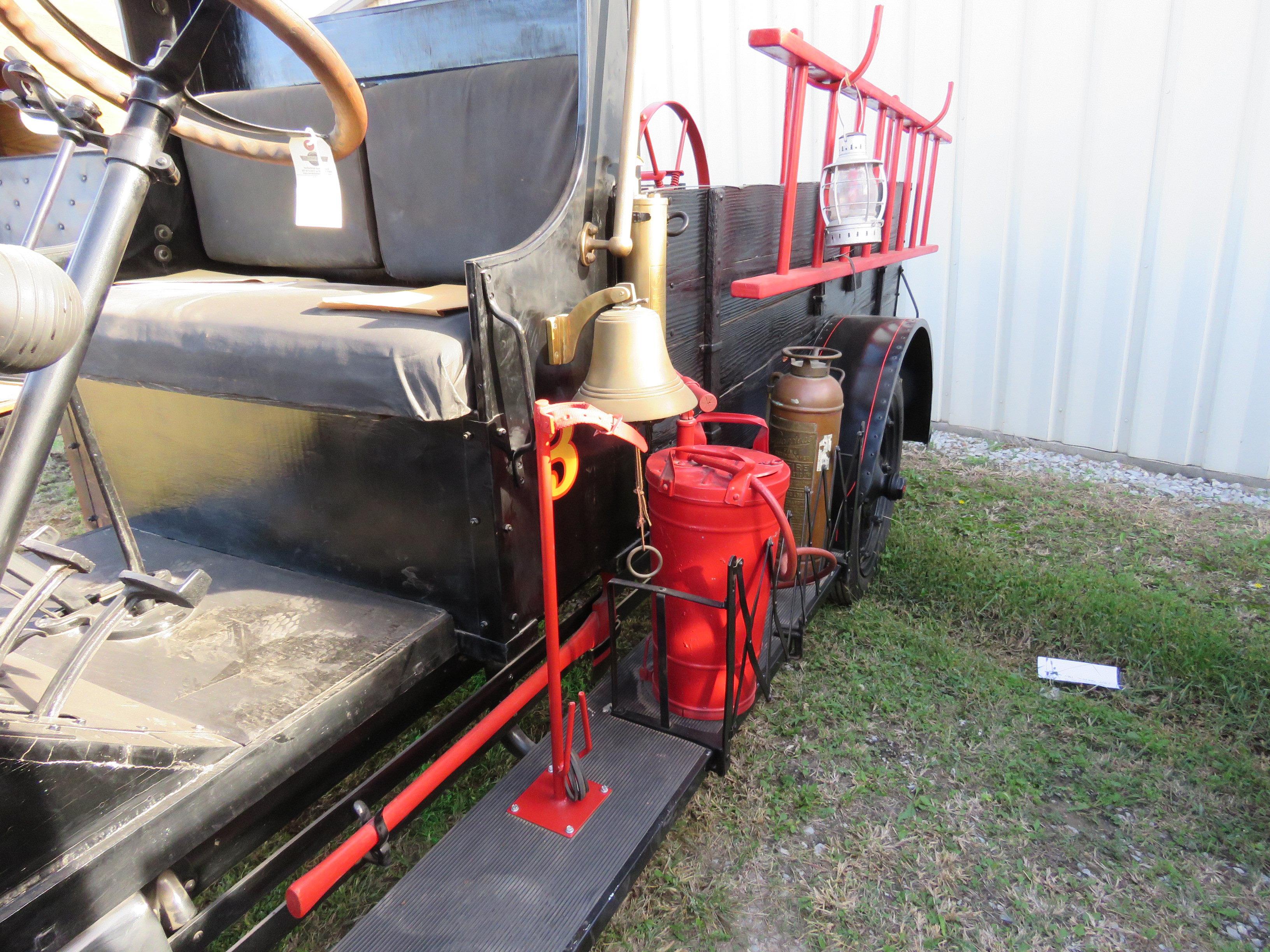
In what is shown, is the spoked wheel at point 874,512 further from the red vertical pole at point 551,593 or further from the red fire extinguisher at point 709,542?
the red vertical pole at point 551,593

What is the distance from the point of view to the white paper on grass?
2285 millimetres

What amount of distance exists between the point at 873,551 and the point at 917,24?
318cm

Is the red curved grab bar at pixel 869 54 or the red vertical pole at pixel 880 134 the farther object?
the red vertical pole at pixel 880 134

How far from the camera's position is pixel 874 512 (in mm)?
2717

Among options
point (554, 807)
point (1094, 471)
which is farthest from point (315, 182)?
point (1094, 471)

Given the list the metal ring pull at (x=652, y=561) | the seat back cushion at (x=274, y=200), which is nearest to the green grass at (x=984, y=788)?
the metal ring pull at (x=652, y=561)

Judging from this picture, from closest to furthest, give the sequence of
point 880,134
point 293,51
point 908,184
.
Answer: point 293,51 < point 880,134 < point 908,184

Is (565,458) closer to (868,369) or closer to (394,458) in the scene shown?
(394,458)

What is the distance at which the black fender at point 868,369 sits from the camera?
253 cm

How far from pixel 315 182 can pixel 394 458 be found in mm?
652

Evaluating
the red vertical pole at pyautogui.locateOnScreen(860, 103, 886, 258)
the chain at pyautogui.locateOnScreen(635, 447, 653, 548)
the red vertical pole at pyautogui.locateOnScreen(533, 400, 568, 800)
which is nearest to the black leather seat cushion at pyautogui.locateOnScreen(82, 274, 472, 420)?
the red vertical pole at pyautogui.locateOnScreen(533, 400, 568, 800)

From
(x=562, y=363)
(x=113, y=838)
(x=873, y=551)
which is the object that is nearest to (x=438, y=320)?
(x=562, y=363)

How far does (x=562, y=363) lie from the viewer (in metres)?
1.67

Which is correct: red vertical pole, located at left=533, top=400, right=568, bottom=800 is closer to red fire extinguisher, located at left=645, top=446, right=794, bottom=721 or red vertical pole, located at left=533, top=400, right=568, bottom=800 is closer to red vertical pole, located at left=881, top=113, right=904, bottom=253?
red fire extinguisher, located at left=645, top=446, right=794, bottom=721
